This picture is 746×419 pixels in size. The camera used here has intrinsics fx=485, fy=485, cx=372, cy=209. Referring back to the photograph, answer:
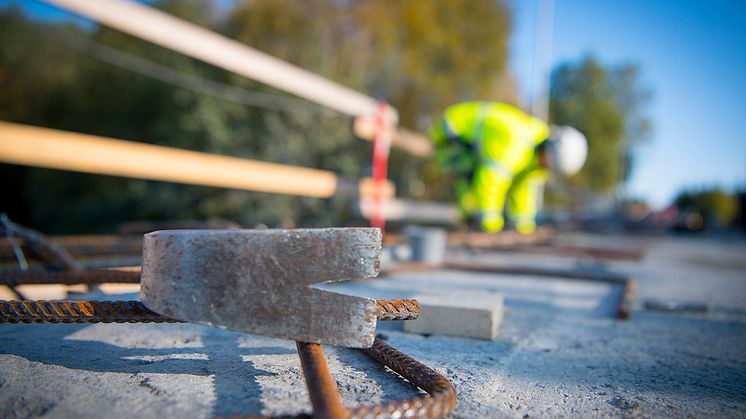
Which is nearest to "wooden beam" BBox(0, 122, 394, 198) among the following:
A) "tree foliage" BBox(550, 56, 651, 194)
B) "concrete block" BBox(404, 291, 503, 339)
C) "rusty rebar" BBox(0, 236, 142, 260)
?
"rusty rebar" BBox(0, 236, 142, 260)

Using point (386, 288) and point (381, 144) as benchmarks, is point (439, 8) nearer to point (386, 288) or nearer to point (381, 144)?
point (381, 144)

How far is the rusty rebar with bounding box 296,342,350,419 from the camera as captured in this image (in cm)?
77

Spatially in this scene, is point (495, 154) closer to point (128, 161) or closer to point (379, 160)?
point (379, 160)

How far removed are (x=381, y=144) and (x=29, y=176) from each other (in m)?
13.9

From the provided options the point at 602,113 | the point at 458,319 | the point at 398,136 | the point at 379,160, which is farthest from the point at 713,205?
the point at 458,319

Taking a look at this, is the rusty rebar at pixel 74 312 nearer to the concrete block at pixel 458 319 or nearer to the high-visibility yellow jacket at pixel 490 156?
the concrete block at pixel 458 319

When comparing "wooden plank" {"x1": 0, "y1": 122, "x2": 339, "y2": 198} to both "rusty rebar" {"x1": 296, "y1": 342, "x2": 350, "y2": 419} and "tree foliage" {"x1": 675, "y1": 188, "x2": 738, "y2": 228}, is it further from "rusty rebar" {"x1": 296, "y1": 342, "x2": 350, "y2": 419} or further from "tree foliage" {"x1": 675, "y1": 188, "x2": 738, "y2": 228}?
"tree foliage" {"x1": 675, "y1": 188, "x2": 738, "y2": 228}

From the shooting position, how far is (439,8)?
1280 centimetres

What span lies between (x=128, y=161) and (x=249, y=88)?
889cm

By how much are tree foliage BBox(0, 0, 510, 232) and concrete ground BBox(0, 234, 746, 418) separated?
850cm

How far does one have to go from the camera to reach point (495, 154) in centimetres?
531

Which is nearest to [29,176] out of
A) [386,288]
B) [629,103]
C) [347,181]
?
[347,181]

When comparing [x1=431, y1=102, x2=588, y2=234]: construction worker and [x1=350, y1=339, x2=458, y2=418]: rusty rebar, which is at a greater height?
[x1=431, y1=102, x2=588, y2=234]: construction worker

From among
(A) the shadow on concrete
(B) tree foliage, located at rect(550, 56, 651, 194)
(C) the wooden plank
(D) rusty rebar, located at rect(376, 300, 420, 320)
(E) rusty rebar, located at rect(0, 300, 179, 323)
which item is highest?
(B) tree foliage, located at rect(550, 56, 651, 194)
